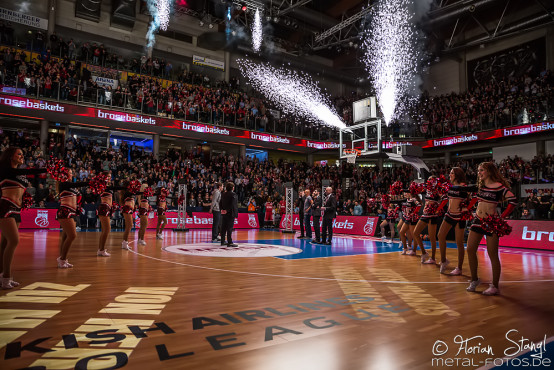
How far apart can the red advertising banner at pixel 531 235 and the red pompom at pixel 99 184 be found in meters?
12.5

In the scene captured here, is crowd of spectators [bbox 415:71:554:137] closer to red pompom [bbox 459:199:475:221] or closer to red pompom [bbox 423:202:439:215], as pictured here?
red pompom [bbox 423:202:439:215]

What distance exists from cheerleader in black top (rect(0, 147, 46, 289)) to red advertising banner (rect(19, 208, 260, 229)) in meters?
11.9

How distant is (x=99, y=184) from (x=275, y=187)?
671 inches

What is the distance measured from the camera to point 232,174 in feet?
77.3

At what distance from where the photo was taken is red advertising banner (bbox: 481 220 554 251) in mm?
10844

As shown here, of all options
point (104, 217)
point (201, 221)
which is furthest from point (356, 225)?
point (104, 217)

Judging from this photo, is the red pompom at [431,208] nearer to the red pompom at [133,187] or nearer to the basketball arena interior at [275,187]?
the basketball arena interior at [275,187]

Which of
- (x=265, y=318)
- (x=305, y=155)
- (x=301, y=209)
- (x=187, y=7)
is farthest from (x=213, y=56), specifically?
(x=265, y=318)

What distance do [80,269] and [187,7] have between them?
24283 mm

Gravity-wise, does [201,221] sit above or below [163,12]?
below

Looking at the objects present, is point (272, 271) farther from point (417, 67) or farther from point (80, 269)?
point (417, 67)

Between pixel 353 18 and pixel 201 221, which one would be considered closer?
pixel 201 221

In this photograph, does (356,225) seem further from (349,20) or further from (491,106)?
(491,106)

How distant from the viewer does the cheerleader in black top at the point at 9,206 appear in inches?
182
